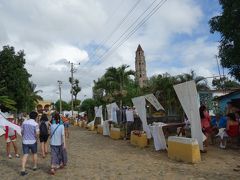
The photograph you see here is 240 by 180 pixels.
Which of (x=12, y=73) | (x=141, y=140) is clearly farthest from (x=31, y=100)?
(x=141, y=140)

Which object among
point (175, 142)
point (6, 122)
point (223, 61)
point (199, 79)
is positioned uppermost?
point (199, 79)

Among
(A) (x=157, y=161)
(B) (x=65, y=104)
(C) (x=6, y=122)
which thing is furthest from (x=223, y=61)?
(B) (x=65, y=104)

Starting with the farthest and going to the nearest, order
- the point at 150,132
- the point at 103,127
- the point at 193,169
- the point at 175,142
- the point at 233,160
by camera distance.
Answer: the point at 103,127, the point at 150,132, the point at 175,142, the point at 233,160, the point at 193,169

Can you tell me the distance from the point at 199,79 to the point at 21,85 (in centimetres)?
1586

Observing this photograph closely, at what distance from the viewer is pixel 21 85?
102 feet

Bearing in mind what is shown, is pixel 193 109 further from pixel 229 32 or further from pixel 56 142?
pixel 56 142

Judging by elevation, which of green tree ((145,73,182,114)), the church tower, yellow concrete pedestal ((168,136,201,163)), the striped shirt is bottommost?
yellow concrete pedestal ((168,136,201,163))

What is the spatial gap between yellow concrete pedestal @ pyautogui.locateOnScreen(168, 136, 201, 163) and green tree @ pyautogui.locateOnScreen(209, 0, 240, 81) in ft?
13.7

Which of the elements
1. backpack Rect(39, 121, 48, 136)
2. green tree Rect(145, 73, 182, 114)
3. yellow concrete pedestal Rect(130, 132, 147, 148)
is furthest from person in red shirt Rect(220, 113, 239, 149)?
green tree Rect(145, 73, 182, 114)

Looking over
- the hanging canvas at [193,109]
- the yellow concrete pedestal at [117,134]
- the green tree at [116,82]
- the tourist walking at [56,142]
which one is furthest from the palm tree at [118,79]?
the tourist walking at [56,142]

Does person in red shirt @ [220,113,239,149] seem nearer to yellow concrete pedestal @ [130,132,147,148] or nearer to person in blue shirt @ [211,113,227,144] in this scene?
person in blue shirt @ [211,113,227,144]

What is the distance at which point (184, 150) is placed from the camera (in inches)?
392

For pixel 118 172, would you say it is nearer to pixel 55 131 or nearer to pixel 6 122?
pixel 55 131

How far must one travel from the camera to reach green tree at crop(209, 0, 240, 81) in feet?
39.2
